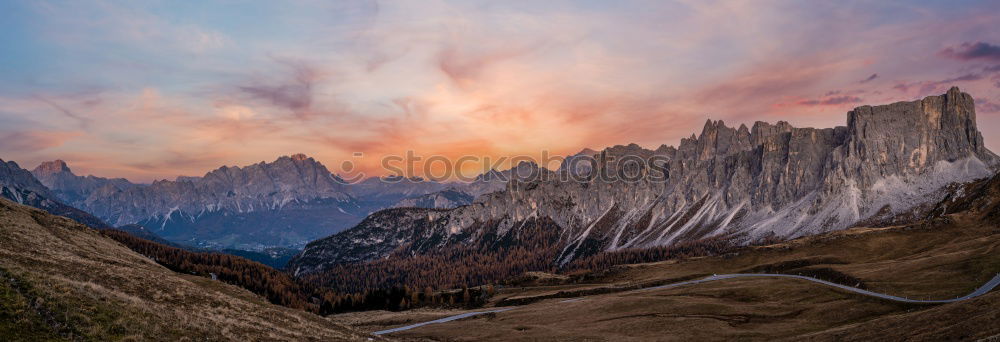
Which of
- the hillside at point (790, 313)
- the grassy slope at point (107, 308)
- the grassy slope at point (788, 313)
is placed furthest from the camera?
the hillside at point (790, 313)

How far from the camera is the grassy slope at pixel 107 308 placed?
27.5 metres

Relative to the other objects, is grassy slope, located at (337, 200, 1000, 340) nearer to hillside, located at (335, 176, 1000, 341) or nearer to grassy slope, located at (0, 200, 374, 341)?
hillside, located at (335, 176, 1000, 341)

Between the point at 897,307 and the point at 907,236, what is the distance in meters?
121

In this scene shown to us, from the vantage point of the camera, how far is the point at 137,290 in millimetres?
44719

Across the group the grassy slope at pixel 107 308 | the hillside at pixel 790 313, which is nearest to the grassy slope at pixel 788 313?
the hillside at pixel 790 313

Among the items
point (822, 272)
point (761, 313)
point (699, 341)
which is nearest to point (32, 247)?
point (699, 341)

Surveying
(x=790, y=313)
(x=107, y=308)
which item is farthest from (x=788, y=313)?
(x=107, y=308)

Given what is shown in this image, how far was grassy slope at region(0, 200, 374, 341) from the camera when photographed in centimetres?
2752

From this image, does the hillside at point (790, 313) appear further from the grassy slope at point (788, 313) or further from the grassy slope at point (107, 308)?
the grassy slope at point (107, 308)

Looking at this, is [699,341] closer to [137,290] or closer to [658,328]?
[658,328]

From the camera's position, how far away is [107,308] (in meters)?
32.4

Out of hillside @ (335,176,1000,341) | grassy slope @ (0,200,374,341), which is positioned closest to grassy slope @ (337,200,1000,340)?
hillside @ (335,176,1000,341)

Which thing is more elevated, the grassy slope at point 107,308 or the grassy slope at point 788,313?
the grassy slope at point 107,308

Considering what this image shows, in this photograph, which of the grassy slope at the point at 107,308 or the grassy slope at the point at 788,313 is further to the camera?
the grassy slope at the point at 788,313
